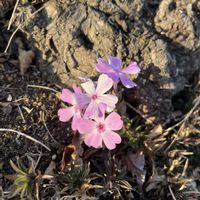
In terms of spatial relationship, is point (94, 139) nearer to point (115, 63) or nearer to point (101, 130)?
point (101, 130)

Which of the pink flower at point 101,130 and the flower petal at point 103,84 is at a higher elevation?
the flower petal at point 103,84

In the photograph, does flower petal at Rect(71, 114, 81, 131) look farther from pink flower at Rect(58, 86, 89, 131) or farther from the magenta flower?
the magenta flower

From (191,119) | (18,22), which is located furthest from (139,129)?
(18,22)

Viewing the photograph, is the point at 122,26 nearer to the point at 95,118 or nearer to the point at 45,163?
the point at 95,118

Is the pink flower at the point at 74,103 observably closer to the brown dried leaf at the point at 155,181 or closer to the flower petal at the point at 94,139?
the flower petal at the point at 94,139

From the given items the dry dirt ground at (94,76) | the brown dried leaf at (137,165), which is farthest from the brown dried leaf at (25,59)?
the brown dried leaf at (137,165)
